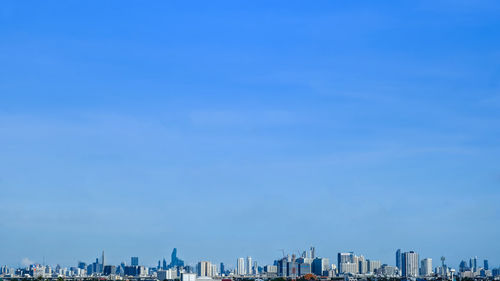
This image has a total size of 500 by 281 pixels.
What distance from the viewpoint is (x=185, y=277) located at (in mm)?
187625
